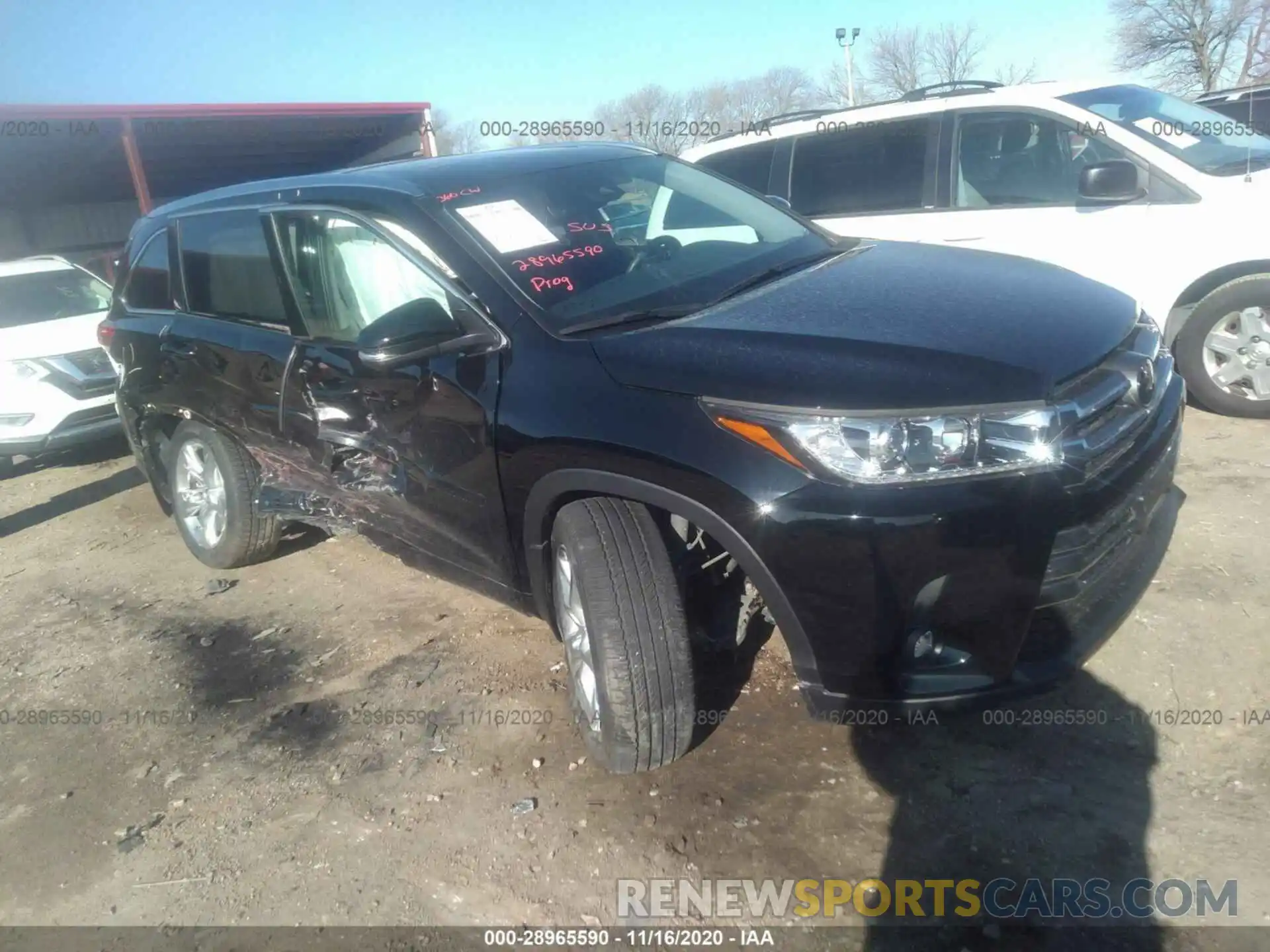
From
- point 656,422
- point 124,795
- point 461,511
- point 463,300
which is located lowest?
point 124,795

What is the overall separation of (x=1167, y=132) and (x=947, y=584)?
4167 millimetres

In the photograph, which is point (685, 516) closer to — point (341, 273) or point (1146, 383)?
point (1146, 383)

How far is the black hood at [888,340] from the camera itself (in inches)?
88.7

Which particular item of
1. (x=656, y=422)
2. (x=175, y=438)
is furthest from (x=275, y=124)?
(x=656, y=422)

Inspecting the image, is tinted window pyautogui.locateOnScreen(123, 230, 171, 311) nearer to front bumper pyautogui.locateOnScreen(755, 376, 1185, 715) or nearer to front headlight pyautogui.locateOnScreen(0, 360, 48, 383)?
front headlight pyautogui.locateOnScreen(0, 360, 48, 383)

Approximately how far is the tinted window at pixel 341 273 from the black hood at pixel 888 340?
103 cm

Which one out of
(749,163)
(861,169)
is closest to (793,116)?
(749,163)

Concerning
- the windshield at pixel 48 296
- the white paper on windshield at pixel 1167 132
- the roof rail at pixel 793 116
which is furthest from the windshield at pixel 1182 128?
the windshield at pixel 48 296

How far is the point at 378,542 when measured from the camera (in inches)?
144

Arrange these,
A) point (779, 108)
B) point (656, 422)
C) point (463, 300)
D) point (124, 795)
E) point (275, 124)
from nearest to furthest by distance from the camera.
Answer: point (656, 422)
point (463, 300)
point (124, 795)
point (275, 124)
point (779, 108)

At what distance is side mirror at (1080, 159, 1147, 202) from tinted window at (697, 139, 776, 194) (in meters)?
2.03

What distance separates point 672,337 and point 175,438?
3154 mm

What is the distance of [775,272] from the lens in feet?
10.6

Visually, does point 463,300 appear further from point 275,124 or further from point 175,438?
point 275,124
